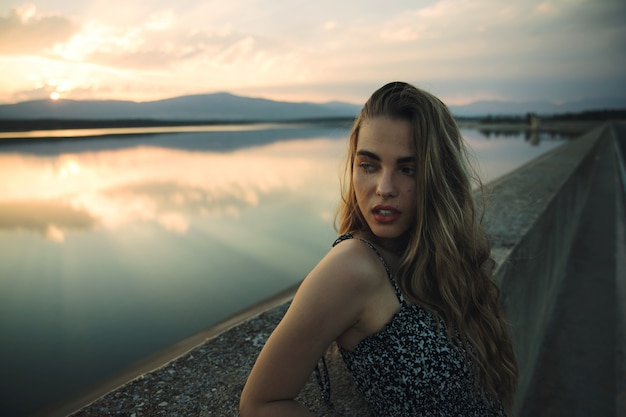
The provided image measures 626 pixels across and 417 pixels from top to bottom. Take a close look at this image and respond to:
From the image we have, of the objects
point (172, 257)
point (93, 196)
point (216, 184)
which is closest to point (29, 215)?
point (93, 196)

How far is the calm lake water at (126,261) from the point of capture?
461cm

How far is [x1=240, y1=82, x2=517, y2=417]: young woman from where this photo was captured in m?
1.04

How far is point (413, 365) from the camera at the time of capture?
1.20 meters

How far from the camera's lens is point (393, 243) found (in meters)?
1.42

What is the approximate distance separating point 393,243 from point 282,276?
588 cm

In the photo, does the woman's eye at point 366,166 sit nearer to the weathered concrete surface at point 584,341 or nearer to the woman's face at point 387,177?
the woman's face at point 387,177

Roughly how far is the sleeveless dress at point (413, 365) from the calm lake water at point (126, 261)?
1143mm

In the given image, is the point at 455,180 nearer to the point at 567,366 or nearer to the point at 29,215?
the point at 567,366

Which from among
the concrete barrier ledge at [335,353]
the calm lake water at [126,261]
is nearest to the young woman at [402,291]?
the concrete barrier ledge at [335,353]

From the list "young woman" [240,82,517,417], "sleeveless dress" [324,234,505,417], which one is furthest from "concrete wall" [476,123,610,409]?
"sleeveless dress" [324,234,505,417]

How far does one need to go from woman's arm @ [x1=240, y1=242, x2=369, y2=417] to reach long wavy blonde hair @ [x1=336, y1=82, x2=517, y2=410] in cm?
32

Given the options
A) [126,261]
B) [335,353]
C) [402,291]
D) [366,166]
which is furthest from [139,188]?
[402,291]

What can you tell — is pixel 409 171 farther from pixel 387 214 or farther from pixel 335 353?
pixel 335 353

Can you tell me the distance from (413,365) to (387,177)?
0.59 m
